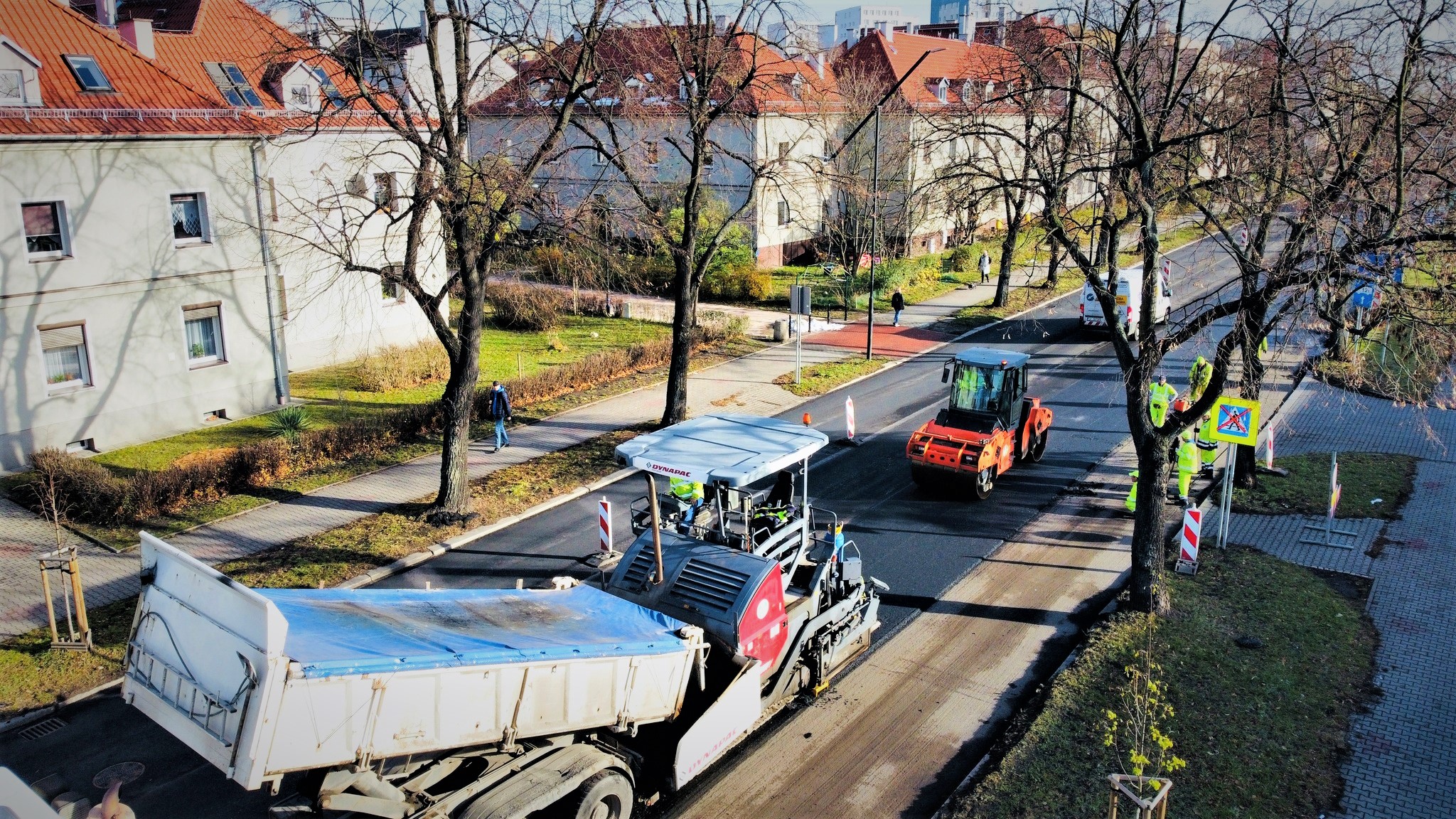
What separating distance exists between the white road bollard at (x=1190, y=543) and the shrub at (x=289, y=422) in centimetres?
1560

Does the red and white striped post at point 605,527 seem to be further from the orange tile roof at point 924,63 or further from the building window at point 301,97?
the orange tile roof at point 924,63

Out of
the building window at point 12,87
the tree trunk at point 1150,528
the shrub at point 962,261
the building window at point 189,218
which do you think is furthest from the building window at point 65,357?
the shrub at point 962,261

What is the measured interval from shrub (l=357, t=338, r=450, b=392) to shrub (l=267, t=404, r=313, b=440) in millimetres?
2195

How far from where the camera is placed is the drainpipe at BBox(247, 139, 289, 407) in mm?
23109

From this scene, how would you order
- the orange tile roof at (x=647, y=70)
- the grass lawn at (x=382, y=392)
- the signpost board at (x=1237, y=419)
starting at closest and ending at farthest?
1. the signpost board at (x=1237, y=419)
2. the orange tile roof at (x=647, y=70)
3. the grass lawn at (x=382, y=392)

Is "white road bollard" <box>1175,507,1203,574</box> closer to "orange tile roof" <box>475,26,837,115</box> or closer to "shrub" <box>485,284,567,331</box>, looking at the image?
"orange tile roof" <box>475,26,837,115</box>

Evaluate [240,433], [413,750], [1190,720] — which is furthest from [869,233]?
[413,750]

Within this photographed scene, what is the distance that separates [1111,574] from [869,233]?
22.7 metres

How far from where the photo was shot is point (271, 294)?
23.6 metres

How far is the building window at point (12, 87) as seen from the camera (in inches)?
752

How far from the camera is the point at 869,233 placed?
35.5 metres

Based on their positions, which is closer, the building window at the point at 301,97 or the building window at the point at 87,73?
the building window at the point at 87,73

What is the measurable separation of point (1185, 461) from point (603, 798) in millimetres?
12041

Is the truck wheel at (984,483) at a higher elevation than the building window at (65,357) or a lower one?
lower
